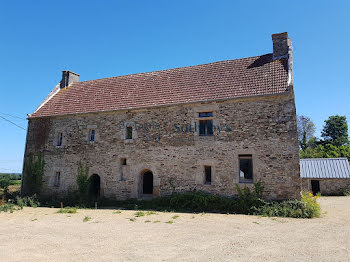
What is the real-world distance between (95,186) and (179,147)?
603cm

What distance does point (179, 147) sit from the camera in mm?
12203

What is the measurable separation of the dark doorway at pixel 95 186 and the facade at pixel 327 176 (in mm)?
16061

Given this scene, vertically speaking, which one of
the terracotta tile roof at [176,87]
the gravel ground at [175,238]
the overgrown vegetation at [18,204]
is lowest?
the gravel ground at [175,238]

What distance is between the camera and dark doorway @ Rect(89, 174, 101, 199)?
13.9 meters

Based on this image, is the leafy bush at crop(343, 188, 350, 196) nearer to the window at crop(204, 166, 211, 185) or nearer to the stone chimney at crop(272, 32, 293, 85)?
the stone chimney at crop(272, 32, 293, 85)

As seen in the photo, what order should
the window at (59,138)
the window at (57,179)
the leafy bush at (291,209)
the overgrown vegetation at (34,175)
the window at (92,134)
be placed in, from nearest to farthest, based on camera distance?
the leafy bush at (291,209)
the window at (92,134)
the window at (57,179)
the overgrown vegetation at (34,175)
the window at (59,138)

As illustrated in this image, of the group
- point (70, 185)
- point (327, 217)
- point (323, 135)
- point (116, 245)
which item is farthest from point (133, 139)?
point (323, 135)

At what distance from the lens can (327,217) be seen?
31.8 feet

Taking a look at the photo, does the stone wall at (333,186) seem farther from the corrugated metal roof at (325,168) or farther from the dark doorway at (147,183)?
the dark doorway at (147,183)

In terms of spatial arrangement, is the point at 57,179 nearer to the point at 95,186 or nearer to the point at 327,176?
the point at 95,186

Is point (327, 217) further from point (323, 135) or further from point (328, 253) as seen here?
point (323, 135)

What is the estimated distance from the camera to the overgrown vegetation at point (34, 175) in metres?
14.8

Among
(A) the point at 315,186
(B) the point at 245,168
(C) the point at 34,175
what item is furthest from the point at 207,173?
(A) the point at 315,186

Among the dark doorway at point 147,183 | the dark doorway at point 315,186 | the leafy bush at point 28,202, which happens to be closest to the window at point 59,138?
the leafy bush at point 28,202
